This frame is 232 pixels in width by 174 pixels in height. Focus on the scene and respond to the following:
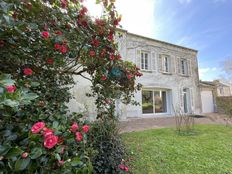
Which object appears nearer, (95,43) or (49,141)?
(49,141)

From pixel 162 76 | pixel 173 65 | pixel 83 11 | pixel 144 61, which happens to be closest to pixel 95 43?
pixel 83 11

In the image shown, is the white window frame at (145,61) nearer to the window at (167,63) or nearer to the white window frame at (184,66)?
the window at (167,63)

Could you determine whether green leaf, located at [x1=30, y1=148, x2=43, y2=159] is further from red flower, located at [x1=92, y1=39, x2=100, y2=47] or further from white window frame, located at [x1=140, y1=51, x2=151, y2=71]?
white window frame, located at [x1=140, y1=51, x2=151, y2=71]

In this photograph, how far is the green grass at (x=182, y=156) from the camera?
3398 millimetres

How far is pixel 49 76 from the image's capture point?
2818mm

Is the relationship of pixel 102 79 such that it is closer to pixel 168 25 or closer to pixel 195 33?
pixel 168 25

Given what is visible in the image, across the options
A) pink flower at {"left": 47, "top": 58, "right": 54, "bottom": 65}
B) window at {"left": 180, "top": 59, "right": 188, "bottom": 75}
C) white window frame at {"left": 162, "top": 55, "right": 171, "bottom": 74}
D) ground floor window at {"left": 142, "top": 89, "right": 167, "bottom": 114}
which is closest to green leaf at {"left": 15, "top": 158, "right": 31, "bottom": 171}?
pink flower at {"left": 47, "top": 58, "right": 54, "bottom": 65}

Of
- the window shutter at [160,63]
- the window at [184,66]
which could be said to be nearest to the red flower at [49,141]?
the window shutter at [160,63]

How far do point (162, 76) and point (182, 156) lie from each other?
30.0ft

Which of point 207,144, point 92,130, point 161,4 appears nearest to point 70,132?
point 92,130

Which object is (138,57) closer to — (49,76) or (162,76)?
(162,76)

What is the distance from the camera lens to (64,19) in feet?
8.35

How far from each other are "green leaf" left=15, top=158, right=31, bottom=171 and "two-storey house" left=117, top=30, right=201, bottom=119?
31.1 feet

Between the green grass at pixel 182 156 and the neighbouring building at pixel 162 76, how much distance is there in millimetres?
5629
